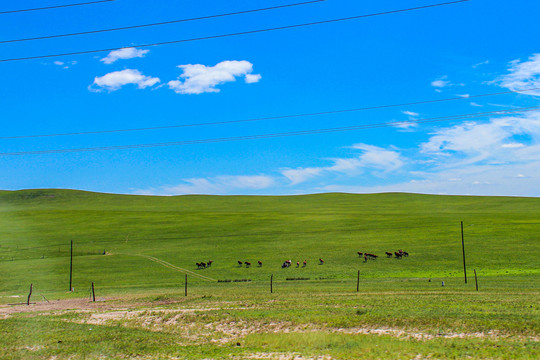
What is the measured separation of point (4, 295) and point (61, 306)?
15452 millimetres

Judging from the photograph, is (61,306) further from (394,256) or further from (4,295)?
(394,256)

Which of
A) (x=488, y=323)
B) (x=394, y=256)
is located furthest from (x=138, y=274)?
(x=488, y=323)

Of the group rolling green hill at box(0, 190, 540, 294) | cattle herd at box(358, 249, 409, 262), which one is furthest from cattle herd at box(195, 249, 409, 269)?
rolling green hill at box(0, 190, 540, 294)

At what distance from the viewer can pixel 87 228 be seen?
103 metres

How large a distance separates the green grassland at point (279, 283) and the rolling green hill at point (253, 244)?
0.99 ft

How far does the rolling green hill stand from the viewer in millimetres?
56000

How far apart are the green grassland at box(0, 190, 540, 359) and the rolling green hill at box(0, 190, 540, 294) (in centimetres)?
30

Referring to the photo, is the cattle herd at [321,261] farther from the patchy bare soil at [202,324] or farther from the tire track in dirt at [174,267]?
the patchy bare soil at [202,324]

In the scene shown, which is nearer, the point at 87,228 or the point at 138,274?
the point at 138,274

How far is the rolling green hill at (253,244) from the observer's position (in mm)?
56000

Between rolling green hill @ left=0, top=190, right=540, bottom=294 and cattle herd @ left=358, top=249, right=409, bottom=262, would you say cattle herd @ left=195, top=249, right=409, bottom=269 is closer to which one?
cattle herd @ left=358, top=249, right=409, bottom=262

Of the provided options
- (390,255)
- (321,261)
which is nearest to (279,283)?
(321,261)

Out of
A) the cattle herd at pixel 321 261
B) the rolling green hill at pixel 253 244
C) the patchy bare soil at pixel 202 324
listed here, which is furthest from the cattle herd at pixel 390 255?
the patchy bare soil at pixel 202 324

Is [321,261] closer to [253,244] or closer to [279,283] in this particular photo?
[279,283]
